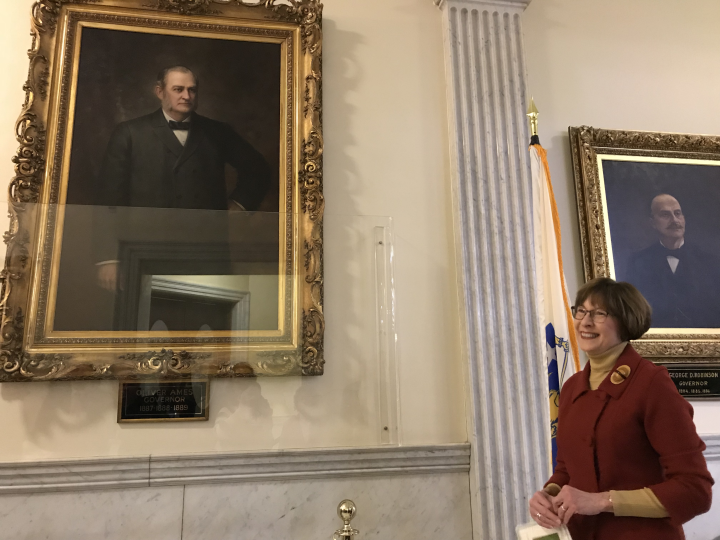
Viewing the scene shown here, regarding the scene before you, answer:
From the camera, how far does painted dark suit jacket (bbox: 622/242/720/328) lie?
→ 3881mm

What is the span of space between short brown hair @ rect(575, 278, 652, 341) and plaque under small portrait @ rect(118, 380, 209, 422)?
205cm

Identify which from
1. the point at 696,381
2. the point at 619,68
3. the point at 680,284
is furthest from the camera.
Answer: the point at 619,68

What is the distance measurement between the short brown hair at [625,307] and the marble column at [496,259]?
50.0 inches

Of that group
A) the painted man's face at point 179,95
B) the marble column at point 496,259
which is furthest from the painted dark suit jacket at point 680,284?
the painted man's face at point 179,95

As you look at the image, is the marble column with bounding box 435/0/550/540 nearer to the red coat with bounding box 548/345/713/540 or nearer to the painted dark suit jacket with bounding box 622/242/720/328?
the painted dark suit jacket with bounding box 622/242/720/328

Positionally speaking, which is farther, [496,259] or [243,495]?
[496,259]

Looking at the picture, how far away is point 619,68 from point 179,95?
3.08 metres

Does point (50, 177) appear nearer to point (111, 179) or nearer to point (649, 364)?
point (111, 179)

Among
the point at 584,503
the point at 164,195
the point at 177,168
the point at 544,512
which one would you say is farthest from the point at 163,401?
the point at 584,503

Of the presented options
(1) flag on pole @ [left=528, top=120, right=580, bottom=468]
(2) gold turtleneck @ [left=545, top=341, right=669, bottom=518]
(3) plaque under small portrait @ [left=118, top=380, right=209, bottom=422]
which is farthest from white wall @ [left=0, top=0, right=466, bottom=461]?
(2) gold turtleneck @ [left=545, top=341, right=669, bottom=518]

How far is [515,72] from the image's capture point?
13.0 feet

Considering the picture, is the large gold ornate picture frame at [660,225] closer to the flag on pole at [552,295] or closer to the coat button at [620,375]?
the flag on pole at [552,295]

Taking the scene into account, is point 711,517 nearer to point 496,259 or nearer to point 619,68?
point 496,259

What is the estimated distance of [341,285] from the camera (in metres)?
3.45
